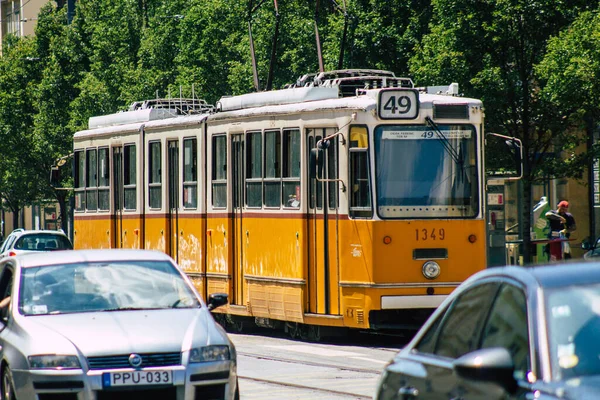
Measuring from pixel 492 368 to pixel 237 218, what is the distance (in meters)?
14.3

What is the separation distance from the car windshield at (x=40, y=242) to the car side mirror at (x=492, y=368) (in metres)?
24.6

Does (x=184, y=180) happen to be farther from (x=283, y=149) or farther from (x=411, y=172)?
(x=411, y=172)

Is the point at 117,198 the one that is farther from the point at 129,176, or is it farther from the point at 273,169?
the point at 273,169

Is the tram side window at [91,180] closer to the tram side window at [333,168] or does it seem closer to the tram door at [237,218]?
the tram door at [237,218]

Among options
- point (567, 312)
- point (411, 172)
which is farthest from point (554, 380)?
point (411, 172)

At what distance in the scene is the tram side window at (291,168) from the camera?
17609mm

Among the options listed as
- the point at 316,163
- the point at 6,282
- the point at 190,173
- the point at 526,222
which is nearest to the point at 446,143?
the point at 316,163

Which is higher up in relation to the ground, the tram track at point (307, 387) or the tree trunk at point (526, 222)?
the tree trunk at point (526, 222)

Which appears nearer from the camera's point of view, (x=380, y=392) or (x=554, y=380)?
(x=554, y=380)

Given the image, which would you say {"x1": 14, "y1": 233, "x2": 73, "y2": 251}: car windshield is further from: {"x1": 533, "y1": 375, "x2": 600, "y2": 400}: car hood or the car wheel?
{"x1": 533, "y1": 375, "x2": 600, "y2": 400}: car hood

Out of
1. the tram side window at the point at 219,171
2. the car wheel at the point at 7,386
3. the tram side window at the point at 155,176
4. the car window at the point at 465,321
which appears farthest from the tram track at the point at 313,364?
Answer: the car window at the point at 465,321

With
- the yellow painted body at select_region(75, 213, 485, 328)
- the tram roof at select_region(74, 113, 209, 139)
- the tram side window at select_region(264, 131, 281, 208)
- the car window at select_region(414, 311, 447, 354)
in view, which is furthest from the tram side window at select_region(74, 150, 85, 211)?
the car window at select_region(414, 311, 447, 354)

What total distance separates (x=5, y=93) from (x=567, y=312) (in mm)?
49199

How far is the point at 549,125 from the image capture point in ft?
88.8
